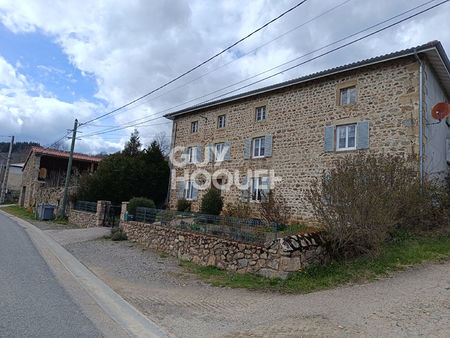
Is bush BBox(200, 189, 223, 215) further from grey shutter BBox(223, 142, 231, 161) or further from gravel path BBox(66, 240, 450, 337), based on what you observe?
gravel path BBox(66, 240, 450, 337)

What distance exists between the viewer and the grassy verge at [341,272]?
6602 millimetres

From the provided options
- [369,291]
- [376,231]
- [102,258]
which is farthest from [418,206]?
[102,258]

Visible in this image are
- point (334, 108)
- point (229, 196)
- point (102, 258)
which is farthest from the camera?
point (229, 196)

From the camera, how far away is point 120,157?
20.8m

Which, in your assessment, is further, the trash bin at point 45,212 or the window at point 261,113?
the trash bin at point 45,212

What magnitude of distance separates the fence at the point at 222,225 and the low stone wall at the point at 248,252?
221 mm

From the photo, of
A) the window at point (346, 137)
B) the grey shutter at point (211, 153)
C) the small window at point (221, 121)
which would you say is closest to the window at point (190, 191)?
the grey shutter at point (211, 153)

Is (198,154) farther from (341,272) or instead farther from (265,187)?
(341,272)

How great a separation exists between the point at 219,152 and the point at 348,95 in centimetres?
789

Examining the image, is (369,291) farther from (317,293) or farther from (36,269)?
(36,269)

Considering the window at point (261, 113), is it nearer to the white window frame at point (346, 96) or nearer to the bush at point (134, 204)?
the white window frame at point (346, 96)

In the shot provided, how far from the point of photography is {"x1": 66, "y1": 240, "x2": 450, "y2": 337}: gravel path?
437 cm

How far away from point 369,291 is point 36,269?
7398 millimetres

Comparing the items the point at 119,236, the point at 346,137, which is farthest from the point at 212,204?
the point at 346,137
